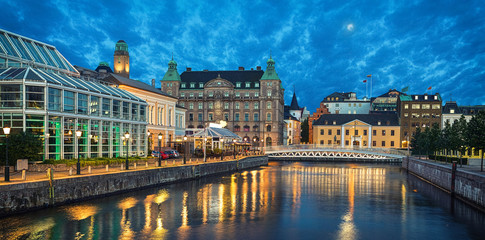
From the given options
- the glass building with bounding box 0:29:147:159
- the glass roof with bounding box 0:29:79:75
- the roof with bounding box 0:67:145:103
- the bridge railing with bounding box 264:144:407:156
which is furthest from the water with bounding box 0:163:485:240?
the bridge railing with bounding box 264:144:407:156

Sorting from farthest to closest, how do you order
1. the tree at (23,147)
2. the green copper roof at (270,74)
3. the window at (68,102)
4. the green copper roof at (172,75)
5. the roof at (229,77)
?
1. the green copper roof at (172,75)
2. the roof at (229,77)
3. the green copper roof at (270,74)
4. the window at (68,102)
5. the tree at (23,147)

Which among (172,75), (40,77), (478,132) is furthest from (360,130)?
(40,77)

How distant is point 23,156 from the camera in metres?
34.2

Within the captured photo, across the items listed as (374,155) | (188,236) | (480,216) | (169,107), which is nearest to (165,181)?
(188,236)

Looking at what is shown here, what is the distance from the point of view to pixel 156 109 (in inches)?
3132

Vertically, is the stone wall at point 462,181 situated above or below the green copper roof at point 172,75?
below

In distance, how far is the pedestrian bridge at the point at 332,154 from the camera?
9212 cm

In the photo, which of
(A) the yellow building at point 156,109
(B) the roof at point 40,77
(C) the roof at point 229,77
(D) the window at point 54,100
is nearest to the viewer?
(B) the roof at point 40,77

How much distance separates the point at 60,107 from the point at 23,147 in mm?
7975

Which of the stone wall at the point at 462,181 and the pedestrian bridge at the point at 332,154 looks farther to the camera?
the pedestrian bridge at the point at 332,154

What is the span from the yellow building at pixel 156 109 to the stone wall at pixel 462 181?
154 ft

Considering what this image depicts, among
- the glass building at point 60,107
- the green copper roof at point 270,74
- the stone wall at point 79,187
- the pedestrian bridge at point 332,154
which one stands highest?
the green copper roof at point 270,74

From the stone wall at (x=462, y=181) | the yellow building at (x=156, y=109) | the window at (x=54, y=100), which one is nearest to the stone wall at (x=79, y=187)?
the window at (x=54, y=100)

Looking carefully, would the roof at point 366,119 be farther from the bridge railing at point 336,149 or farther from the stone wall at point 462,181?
the stone wall at point 462,181
